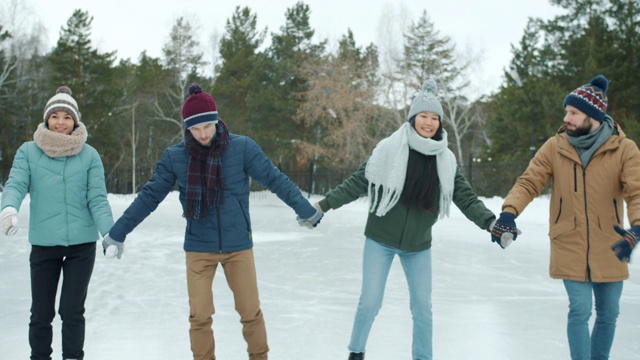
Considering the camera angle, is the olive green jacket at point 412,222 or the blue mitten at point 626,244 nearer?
the blue mitten at point 626,244

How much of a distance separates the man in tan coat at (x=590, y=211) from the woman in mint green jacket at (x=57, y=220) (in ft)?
6.93

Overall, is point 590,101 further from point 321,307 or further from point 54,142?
point 321,307

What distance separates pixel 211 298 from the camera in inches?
118

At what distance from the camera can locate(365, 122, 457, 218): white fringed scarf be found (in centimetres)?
309

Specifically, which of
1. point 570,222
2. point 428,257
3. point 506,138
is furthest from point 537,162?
point 506,138

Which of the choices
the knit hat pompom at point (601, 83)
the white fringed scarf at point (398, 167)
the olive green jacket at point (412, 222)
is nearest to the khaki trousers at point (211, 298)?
the olive green jacket at point (412, 222)

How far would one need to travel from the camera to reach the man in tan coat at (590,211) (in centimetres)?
282

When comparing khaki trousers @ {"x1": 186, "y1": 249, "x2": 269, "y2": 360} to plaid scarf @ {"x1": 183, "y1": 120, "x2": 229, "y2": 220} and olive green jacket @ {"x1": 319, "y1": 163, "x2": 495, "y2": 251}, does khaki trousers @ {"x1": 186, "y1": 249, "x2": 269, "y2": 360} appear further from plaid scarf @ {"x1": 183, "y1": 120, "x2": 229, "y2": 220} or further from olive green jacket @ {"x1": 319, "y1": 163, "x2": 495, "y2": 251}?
olive green jacket @ {"x1": 319, "y1": 163, "x2": 495, "y2": 251}

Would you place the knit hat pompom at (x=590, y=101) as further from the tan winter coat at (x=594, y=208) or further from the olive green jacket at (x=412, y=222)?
the olive green jacket at (x=412, y=222)

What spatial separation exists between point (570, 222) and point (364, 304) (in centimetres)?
110

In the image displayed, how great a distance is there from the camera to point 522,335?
4.21 m

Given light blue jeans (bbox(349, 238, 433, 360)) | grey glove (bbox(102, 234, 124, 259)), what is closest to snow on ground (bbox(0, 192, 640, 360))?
light blue jeans (bbox(349, 238, 433, 360))

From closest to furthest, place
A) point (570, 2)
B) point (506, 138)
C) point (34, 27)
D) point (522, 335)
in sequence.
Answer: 1. point (522, 335)
2. point (570, 2)
3. point (506, 138)
4. point (34, 27)

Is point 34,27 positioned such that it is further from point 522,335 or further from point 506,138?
point 522,335
